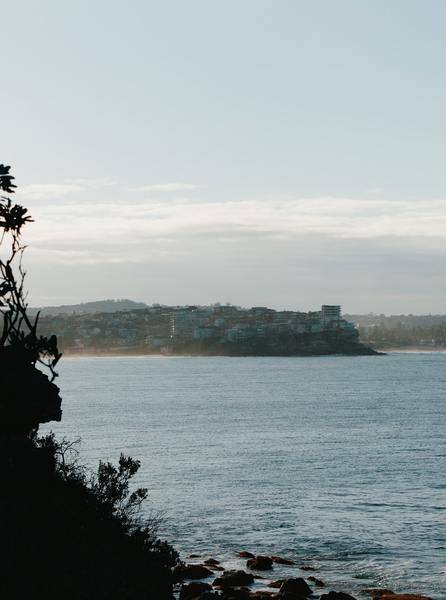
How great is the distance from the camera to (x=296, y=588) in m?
35.0

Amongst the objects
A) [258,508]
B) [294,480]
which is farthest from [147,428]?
[258,508]

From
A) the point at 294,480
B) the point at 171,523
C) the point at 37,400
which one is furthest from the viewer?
the point at 294,480

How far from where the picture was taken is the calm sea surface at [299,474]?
4331 centimetres

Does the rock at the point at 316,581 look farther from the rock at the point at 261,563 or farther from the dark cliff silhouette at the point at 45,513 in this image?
the dark cliff silhouette at the point at 45,513

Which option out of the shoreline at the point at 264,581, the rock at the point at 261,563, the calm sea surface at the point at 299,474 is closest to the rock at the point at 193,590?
the shoreline at the point at 264,581

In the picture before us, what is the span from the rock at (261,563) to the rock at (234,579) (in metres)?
2.37

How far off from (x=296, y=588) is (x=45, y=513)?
13439 millimetres

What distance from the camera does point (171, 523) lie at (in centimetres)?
4906

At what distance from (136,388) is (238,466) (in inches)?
4168

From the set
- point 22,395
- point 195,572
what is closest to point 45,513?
point 22,395

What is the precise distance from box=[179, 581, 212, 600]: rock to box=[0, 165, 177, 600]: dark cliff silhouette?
15.5 feet

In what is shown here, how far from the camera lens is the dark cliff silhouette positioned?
2139cm

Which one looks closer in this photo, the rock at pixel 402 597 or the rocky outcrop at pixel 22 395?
the rocky outcrop at pixel 22 395

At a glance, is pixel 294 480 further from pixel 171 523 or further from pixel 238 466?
pixel 171 523
